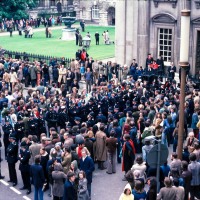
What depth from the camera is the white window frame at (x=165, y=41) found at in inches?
1187

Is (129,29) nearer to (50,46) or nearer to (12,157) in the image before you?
(50,46)

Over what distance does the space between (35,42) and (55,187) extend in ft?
116

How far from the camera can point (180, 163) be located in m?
13.2

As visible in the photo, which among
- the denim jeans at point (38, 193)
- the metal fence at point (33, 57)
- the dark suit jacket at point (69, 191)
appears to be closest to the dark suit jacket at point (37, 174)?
the denim jeans at point (38, 193)

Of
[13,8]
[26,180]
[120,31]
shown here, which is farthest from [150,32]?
[13,8]

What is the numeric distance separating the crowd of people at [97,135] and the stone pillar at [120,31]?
11.2ft

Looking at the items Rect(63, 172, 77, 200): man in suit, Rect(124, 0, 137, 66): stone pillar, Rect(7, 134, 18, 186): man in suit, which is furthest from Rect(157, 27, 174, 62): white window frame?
Rect(63, 172, 77, 200): man in suit

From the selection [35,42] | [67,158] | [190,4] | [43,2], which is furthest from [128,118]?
[43,2]

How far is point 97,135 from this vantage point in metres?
16.2

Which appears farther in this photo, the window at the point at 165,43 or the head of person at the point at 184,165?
the window at the point at 165,43

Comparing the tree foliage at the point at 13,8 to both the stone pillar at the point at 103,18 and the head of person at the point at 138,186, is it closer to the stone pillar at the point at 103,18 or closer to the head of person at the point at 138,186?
the stone pillar at the point at 103,18

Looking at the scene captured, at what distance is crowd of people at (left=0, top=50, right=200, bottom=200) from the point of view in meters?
13.1

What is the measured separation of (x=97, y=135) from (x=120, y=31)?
16.2 metres

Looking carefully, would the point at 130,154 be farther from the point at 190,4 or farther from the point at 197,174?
the point at 190,4
